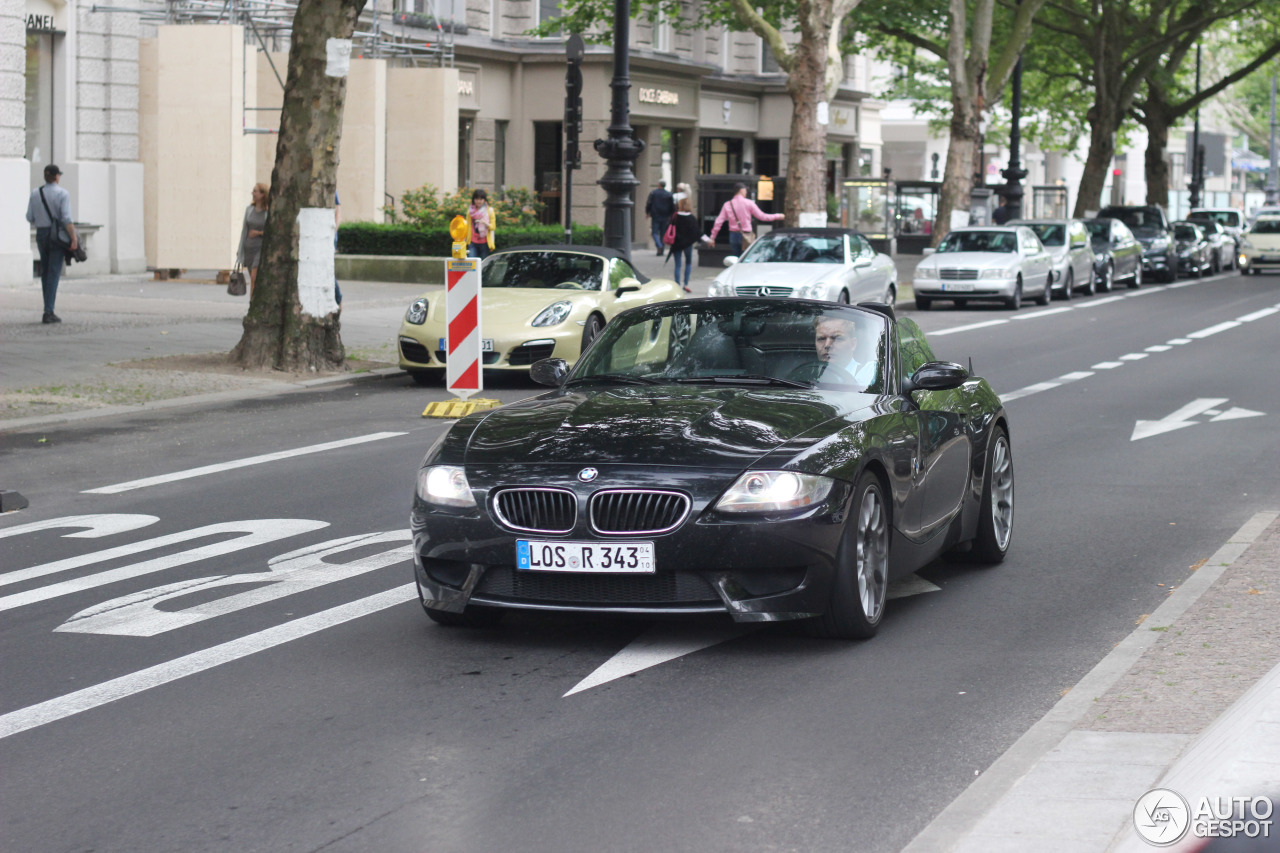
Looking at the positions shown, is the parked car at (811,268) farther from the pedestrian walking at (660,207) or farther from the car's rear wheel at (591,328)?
the pedestrian walking at (660,207)

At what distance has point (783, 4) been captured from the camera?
1652 inches

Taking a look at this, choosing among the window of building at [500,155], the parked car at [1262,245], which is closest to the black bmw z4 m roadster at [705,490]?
the window of building at [500,155]

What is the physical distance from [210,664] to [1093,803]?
335cm

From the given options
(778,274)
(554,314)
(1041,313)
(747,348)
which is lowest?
(1041,313)

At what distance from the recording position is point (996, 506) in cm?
870

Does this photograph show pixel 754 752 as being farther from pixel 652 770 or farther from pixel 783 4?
A: pixel 783 4

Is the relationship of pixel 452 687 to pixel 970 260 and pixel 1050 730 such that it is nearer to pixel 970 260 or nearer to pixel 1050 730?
pixel 1050 730

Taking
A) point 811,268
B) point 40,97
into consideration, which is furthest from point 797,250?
point 40,97

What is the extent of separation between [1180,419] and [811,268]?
1107 centimetres

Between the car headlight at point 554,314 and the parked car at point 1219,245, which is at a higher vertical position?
the parked car at point 1219,245

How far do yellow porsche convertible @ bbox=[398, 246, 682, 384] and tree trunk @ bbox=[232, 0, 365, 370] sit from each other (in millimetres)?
1073

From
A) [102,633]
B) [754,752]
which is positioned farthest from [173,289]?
[754,752]

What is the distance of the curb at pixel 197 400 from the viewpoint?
558 inches

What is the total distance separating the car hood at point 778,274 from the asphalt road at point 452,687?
539 inches
